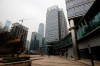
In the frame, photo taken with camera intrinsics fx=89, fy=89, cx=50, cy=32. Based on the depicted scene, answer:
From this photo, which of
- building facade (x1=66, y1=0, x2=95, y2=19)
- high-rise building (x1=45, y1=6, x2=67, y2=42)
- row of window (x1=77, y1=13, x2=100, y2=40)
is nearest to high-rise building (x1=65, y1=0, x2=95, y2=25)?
building facade (x1=66, y1=0, x2=95, y2=19)

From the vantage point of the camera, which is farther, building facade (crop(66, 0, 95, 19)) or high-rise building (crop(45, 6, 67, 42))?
high-rise building (crop(45, 6, 67, 42))

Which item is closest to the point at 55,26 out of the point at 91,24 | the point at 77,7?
the point at 77,7

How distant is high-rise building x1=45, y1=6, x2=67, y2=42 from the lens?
371 feet

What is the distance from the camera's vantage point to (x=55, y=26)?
116m

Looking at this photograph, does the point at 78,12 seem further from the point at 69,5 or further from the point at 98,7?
the point at 98,7

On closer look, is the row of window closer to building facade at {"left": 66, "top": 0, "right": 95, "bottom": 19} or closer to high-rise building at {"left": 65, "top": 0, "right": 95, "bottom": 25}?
high-rise building at {"left": 65, "top": 0, "right": 95, "bottom": 25}

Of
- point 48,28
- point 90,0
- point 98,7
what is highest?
point 48,28

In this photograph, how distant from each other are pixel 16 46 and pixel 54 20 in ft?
372

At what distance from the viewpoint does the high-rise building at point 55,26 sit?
113m

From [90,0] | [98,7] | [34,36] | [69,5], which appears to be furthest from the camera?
[34,36]

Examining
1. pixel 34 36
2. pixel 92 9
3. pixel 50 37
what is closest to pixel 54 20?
pixel 50 37

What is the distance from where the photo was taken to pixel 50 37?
118 meters

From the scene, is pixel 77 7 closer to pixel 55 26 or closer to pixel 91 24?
pixel 91 24

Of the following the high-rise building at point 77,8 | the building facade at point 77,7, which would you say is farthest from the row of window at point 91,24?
the building facade at point 77,7
